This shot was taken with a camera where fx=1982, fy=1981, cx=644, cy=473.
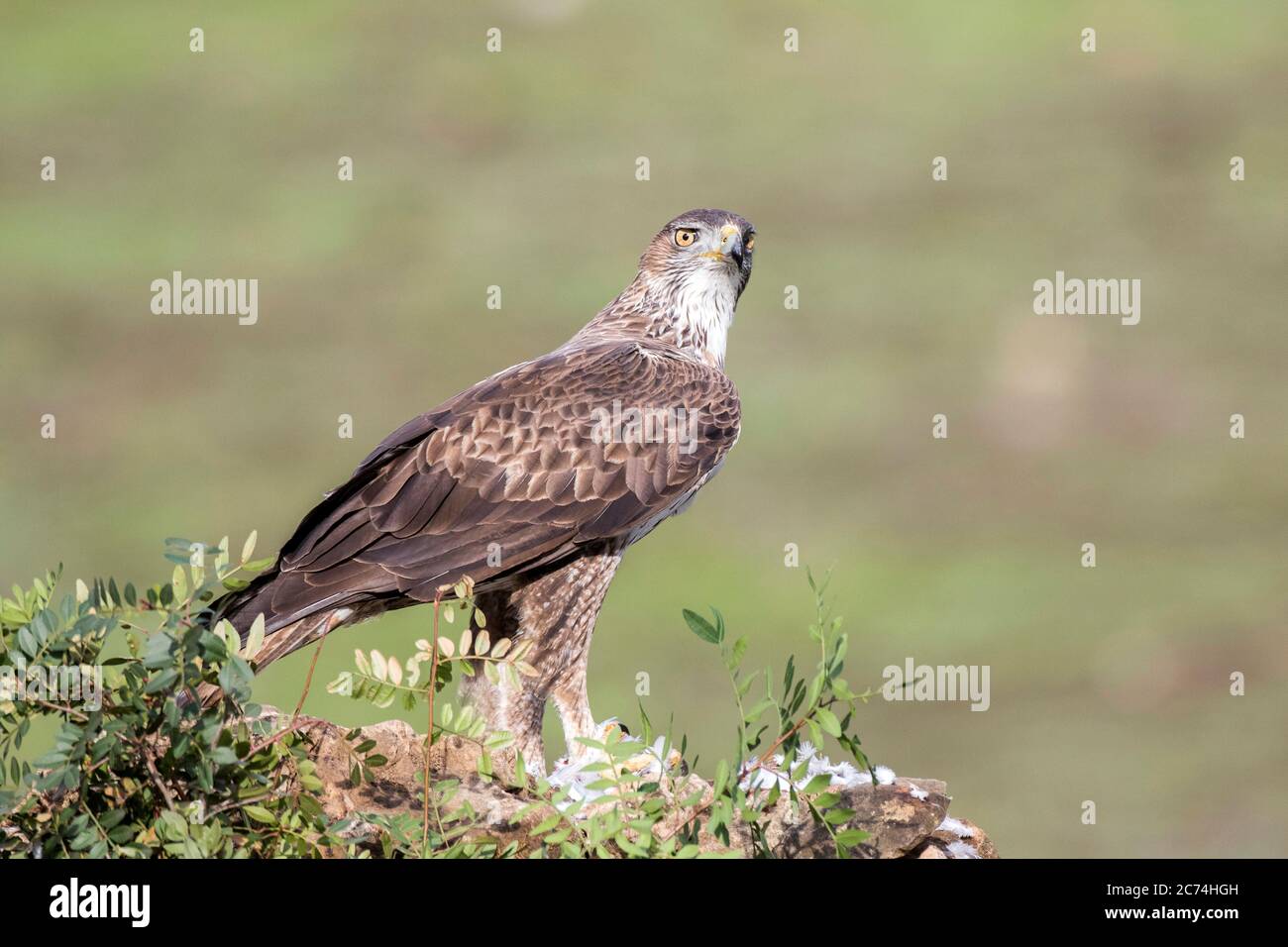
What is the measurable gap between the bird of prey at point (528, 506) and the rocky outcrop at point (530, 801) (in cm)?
63

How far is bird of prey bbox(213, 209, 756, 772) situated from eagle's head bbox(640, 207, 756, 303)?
0.72 meters

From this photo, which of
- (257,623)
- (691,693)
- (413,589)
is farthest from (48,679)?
(691,693)

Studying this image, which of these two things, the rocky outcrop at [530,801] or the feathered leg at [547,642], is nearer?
the rocky outcrop at [530,801]

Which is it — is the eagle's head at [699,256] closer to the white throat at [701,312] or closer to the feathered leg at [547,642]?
the white throat at [701,312]

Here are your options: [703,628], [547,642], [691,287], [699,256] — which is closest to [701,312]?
[691,287]

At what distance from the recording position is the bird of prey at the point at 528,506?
802 centimetres

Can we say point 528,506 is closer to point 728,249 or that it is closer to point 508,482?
point 508,482

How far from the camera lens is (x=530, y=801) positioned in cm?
691

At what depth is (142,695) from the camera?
18.4ft

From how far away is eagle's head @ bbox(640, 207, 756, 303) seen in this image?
9.67 meters

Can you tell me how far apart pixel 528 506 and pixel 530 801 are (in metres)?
1.74

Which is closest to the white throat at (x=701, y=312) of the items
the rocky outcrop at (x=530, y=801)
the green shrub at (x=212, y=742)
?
the rocky outcrop at (x=530, y=801)

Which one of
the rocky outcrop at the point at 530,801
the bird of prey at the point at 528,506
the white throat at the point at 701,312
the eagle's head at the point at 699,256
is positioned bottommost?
the rocky outcrop at the point at 530,801
